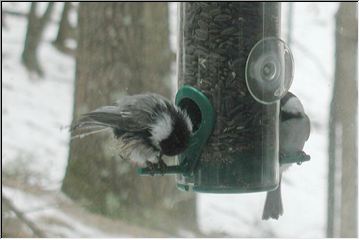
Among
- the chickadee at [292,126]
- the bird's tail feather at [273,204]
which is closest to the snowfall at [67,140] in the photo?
the bird's tail feather at [273,204]

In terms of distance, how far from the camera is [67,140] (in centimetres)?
627

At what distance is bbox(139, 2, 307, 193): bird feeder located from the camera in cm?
256

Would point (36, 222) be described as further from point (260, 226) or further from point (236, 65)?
point (236, 65)

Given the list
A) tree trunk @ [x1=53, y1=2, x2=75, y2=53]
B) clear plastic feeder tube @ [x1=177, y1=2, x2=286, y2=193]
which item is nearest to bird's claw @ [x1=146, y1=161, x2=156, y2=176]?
clear plastic feeder tube @ [x1=177, y1=2, x2=286, y2=193]

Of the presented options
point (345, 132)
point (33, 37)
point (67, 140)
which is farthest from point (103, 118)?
point (33, 37)

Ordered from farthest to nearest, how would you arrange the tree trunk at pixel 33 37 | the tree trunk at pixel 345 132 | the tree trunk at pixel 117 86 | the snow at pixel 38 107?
the tree trunk at pixel 33 37, the snow at pixel 38 107, the tree trunk at pixel 117 86, the tree trunk at pixel 345 132

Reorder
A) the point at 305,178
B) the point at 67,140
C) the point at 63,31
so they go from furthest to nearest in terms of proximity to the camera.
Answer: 1. the point at 63,31
2. the point at 305,178
3. the point at 67,140

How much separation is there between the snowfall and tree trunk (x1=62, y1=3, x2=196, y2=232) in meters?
0.22

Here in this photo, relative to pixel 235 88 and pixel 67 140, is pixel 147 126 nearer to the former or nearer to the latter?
pixel 235 88

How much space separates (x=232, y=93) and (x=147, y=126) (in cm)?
35

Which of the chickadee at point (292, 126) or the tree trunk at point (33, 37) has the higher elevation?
the tree trunk at point (33, 37)

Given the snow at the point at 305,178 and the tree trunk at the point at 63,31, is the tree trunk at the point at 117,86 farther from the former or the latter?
the tree trunk at the point at 63,31

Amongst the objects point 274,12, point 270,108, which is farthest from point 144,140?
point 274,12

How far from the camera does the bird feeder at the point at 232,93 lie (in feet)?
8.40
